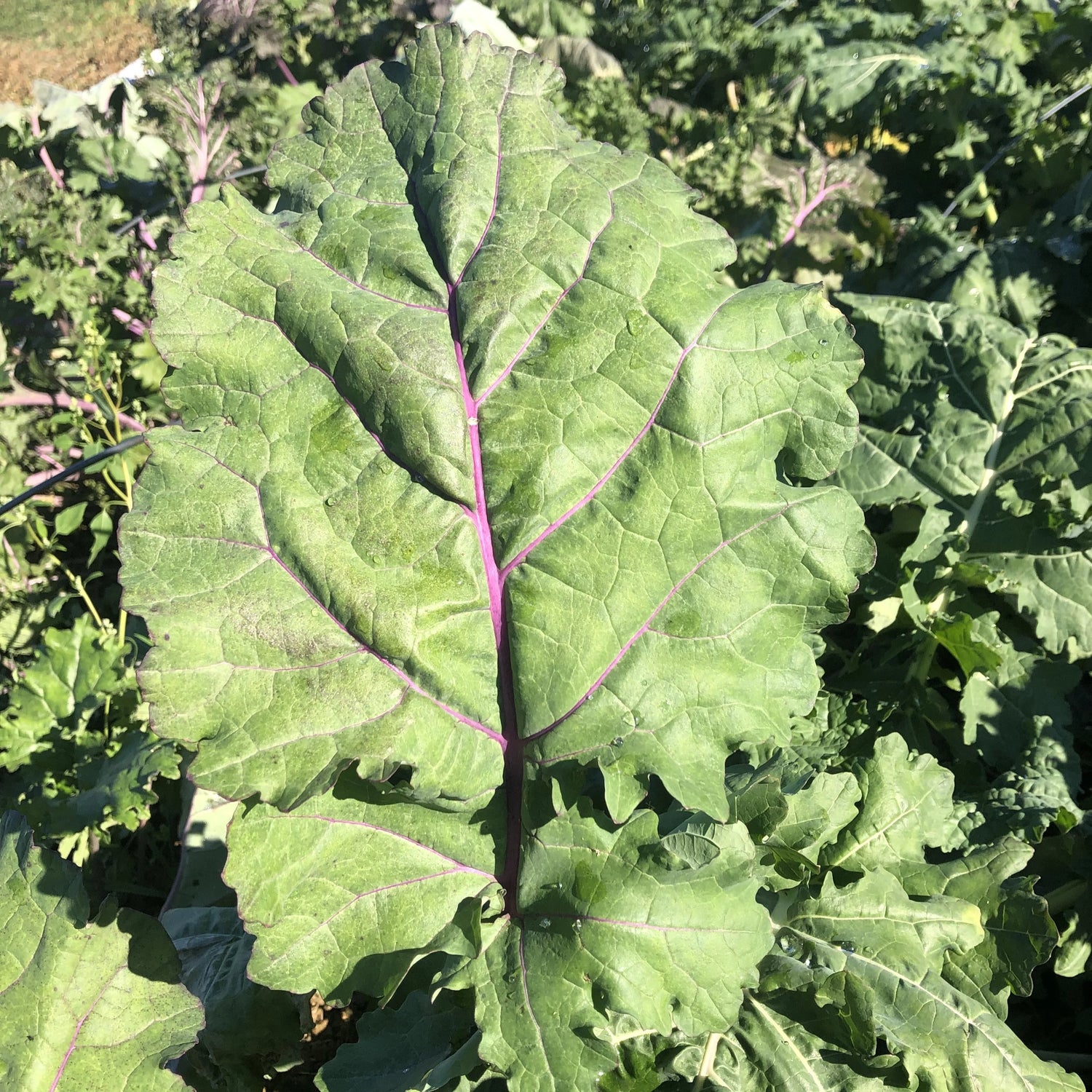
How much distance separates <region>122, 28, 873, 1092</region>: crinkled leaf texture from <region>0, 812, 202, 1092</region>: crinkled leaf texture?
45 cm

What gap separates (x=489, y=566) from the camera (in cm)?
167

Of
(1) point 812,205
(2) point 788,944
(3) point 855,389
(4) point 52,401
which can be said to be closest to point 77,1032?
(2) point 788,944

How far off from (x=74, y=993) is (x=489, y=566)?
1.14 m

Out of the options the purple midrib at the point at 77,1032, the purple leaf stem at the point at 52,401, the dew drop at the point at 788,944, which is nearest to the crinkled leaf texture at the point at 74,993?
the purple midrib at the point at 77,1032

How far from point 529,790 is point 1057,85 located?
14.6ft

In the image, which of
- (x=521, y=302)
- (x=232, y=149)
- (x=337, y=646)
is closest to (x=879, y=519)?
(x=521, y=302)

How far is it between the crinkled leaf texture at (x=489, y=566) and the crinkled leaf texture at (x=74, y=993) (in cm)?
45

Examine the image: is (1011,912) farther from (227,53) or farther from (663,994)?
(227,53)

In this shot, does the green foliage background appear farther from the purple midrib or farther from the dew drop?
the purple midrib

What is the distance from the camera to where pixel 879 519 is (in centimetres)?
317

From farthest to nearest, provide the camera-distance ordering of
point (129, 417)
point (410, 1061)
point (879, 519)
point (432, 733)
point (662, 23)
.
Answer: point (662, 23)
point (129, 417)
point (879, 519)
point (410, 1061)
point (432, 733)

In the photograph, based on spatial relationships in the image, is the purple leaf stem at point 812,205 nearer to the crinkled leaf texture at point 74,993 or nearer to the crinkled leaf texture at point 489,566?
the crinkled leaf texture at point 489,566

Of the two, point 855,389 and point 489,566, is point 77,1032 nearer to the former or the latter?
point 489,566

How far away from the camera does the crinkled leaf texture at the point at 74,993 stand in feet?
5.59
